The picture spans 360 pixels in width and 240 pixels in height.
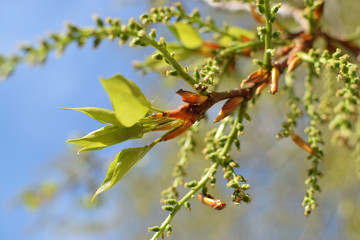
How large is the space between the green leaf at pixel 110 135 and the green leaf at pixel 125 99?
0.09m

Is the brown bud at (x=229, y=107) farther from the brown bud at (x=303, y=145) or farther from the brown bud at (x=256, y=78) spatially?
the brown bud at (x=303, y=145)

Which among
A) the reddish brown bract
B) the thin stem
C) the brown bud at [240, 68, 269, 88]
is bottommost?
the reddish brown bract

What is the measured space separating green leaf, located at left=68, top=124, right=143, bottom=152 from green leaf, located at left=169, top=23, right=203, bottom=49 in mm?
730

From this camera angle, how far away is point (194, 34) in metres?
1.55

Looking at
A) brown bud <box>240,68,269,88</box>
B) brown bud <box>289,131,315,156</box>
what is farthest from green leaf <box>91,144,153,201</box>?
brown bud <box>289,131,315,156</box>

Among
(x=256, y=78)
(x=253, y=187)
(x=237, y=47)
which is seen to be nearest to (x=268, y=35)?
(x=256, y=78)

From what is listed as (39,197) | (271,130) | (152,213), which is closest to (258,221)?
(271,130)

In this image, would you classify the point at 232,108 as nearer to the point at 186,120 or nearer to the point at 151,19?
the point at 186,120

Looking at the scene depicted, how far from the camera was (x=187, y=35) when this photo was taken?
154cm

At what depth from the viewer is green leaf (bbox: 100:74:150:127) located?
687mm

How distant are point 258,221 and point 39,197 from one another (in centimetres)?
268

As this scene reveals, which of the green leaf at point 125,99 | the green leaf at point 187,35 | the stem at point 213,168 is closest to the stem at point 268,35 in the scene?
the stem at point 213,168

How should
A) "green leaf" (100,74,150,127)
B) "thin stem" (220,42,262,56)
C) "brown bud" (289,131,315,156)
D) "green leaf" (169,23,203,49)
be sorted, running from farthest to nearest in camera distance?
"green leaf" (169,23,203,49) < "thin stem" (220,42,262,56) < "brown bud" (289,131,315,156) < "green leaf" (100,74,150,127)

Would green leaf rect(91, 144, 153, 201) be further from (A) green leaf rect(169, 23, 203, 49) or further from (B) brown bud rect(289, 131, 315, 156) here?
(A) green leaf rect(169, 23, 203, 49)
